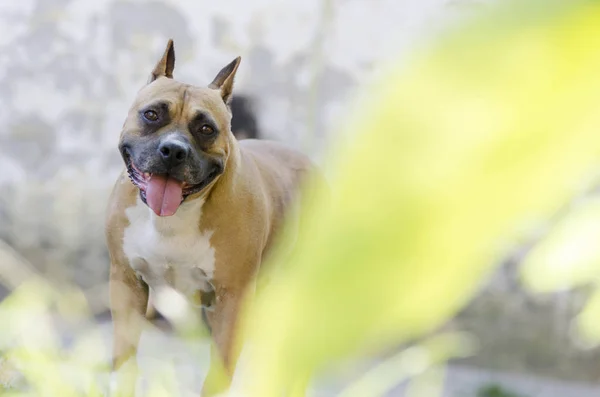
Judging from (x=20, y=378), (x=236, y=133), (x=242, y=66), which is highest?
(x=242, y=66)

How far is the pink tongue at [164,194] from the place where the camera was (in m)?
1.05

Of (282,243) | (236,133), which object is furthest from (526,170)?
(236,133)

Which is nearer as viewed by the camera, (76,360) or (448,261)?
(448,261)

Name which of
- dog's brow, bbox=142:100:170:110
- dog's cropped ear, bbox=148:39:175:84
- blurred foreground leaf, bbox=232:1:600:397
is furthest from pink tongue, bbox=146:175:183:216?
blurred foreground leaf, bbox=232:1:600:397

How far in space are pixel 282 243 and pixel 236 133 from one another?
0.80 metres

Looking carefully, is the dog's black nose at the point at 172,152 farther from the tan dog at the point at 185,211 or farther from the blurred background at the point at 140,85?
the blurred background at the point at 140,85

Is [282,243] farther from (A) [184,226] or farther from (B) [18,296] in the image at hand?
(B) [18,296]

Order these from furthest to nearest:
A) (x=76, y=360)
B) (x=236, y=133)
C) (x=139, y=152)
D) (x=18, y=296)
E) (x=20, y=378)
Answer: (x=236, y=133) → (x=20, y=378) → (x=139, y=152) → (x=18, y=296) → (x=76, y=360)

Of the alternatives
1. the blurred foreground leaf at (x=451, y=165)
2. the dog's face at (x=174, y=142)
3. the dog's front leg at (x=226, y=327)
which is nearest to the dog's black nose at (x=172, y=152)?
the dog's face at (x=174, y=142)

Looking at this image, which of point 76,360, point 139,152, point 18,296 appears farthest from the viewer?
point 139,152

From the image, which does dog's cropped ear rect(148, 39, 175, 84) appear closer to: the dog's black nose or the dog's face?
the dog's face

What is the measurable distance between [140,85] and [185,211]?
996mm

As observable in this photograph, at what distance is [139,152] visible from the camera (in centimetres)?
108

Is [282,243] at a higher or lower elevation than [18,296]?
higher
